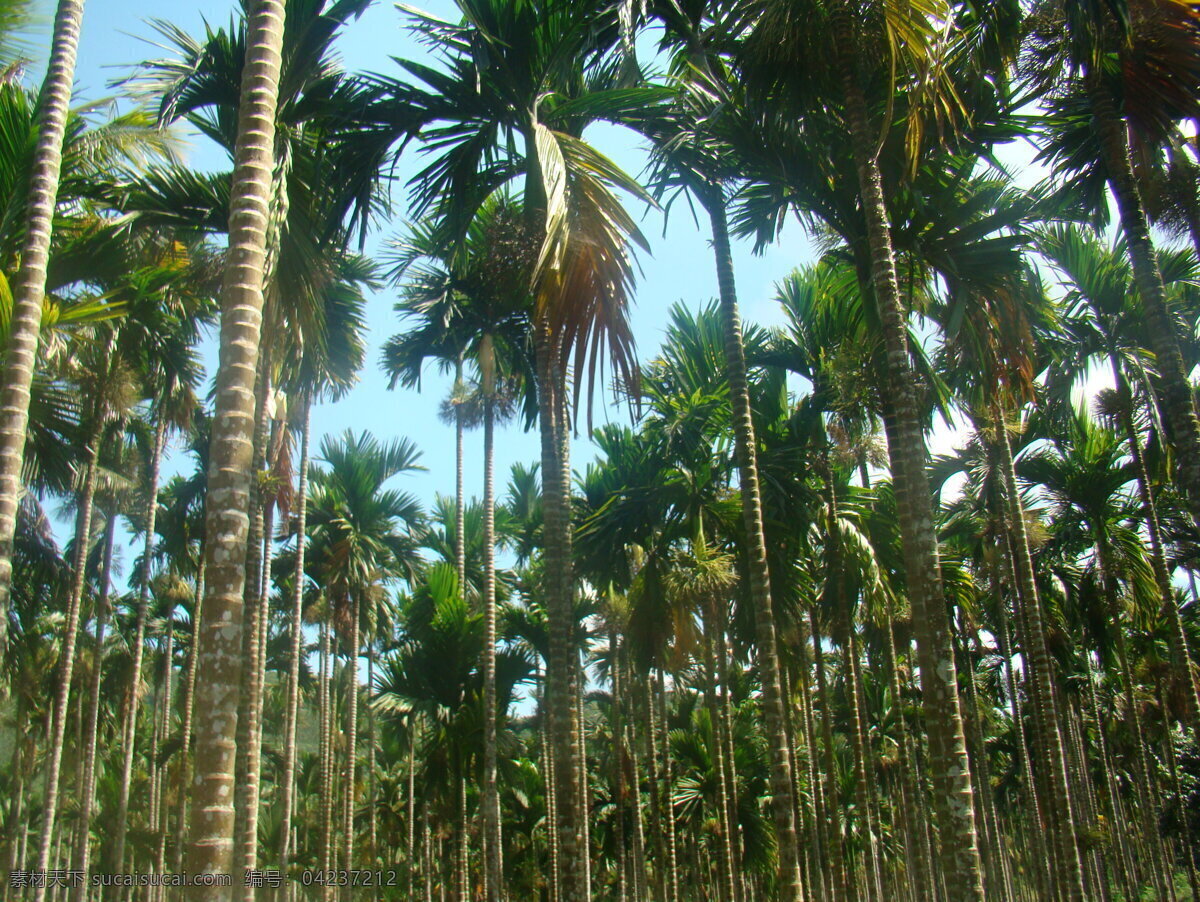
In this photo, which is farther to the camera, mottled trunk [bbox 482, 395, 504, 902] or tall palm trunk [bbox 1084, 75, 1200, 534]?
mottled trunk [bbox 482, 395, 504, 902]

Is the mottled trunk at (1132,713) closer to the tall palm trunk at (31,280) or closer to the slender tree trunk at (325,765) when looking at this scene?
the slender tree trunk at (325,765)

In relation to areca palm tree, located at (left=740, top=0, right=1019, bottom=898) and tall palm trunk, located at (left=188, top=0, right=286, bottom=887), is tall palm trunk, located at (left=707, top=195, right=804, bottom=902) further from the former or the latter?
tall palm trunk, located at (left=188, top=0, right=286, bottom=887)

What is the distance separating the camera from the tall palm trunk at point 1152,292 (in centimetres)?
948

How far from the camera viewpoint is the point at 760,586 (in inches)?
403

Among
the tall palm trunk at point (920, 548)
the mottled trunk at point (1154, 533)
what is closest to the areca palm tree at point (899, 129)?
the tall palm trunk at point (920, 548)

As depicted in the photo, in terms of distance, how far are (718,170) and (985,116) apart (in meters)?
3.15

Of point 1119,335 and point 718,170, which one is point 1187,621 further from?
point 718,170

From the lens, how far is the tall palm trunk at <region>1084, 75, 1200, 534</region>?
373 inches

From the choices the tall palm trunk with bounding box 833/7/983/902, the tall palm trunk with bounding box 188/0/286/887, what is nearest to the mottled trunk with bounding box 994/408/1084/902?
the tall palm trunk with bounding box 833/7/983/902

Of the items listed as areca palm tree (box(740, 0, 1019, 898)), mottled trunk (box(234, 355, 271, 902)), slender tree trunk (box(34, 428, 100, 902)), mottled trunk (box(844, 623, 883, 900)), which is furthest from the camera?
slender tree trunk (box(34, 428, 100, 902))

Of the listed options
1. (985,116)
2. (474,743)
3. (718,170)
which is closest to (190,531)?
(474,743)

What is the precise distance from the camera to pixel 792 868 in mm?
9375

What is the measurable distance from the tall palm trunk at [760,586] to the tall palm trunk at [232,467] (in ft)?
19.4

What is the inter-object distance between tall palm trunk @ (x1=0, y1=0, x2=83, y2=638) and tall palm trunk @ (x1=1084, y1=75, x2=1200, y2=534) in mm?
11099
